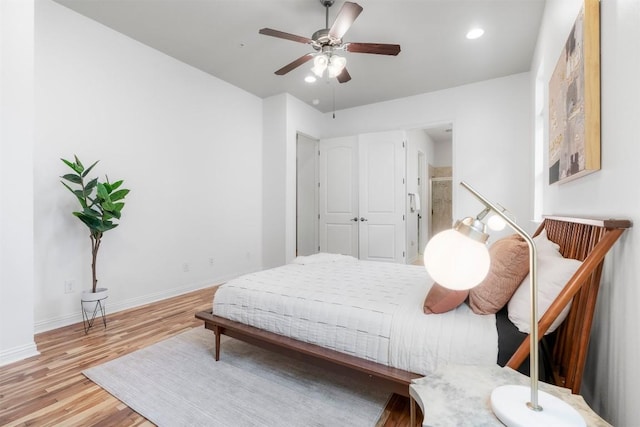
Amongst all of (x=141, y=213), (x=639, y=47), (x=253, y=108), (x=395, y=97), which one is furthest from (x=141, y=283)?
(x=395, y=97)

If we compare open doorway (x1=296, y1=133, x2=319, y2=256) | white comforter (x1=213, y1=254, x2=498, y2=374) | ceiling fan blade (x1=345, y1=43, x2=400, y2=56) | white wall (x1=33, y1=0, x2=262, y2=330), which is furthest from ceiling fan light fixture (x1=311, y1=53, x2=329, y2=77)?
open doorway (x1=296, y1=133, x2=319, y2=256)

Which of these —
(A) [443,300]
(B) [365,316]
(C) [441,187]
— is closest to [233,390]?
(B) [365,316]

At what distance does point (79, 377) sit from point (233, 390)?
3.45ft

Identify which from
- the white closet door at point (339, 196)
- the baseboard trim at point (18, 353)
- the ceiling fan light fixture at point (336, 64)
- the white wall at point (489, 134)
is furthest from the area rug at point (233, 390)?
the white wall at point (489, 134)

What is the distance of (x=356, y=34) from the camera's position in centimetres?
309

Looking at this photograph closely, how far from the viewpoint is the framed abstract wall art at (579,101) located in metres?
1.29

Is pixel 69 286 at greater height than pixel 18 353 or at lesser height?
greater

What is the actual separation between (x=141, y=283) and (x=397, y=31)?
3842 mm

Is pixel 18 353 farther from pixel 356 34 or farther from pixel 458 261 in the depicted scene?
pixel 356 34

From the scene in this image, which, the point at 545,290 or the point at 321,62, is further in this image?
the point at 321,62

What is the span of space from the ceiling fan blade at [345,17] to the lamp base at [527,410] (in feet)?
7.34

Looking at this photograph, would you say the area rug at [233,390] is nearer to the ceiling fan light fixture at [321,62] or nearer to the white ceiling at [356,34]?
the ceiling fan light fixture at [321,62]

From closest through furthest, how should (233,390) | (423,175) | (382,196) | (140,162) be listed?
(233,390) < (140,162) < (382,196) < (423,175)

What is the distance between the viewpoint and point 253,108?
190 inches
